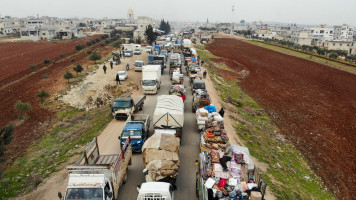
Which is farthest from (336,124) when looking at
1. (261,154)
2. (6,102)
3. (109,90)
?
(6,102)

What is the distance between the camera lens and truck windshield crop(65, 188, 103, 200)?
884 cm

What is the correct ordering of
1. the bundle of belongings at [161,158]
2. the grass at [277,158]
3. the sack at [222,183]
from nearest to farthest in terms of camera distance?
1. the sack at [222,183]
2. the bundle of belongings at [161,158]
3. the grass at [277,158]

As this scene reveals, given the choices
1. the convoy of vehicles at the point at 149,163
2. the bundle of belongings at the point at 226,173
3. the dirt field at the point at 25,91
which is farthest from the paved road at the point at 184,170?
the dirt field at the point at 25,91

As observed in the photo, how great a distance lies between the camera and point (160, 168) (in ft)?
34.5

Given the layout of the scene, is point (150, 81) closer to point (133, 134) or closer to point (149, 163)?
point (133, 134)

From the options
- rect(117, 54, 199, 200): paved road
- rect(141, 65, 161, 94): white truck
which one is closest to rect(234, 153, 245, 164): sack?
rect(117, 54, 199, 200): paved road

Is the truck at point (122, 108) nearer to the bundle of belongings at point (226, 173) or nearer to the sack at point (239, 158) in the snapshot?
the bundle of belongings at point (226, 173)

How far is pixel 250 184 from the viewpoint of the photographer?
34.8 ft

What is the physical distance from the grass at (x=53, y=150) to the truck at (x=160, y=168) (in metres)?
6.36

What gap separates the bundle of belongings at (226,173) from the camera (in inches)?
391

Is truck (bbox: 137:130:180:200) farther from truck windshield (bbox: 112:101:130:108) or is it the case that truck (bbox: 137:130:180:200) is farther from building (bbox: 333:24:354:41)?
building (bbox: 333:24:354:41)

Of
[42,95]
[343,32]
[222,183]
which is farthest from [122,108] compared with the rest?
[343,32]

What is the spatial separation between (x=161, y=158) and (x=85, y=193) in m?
3.63

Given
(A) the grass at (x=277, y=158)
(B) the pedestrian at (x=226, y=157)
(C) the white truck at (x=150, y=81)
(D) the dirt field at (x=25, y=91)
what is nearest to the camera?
(B) the pedestrian at (x=226, y=157)
